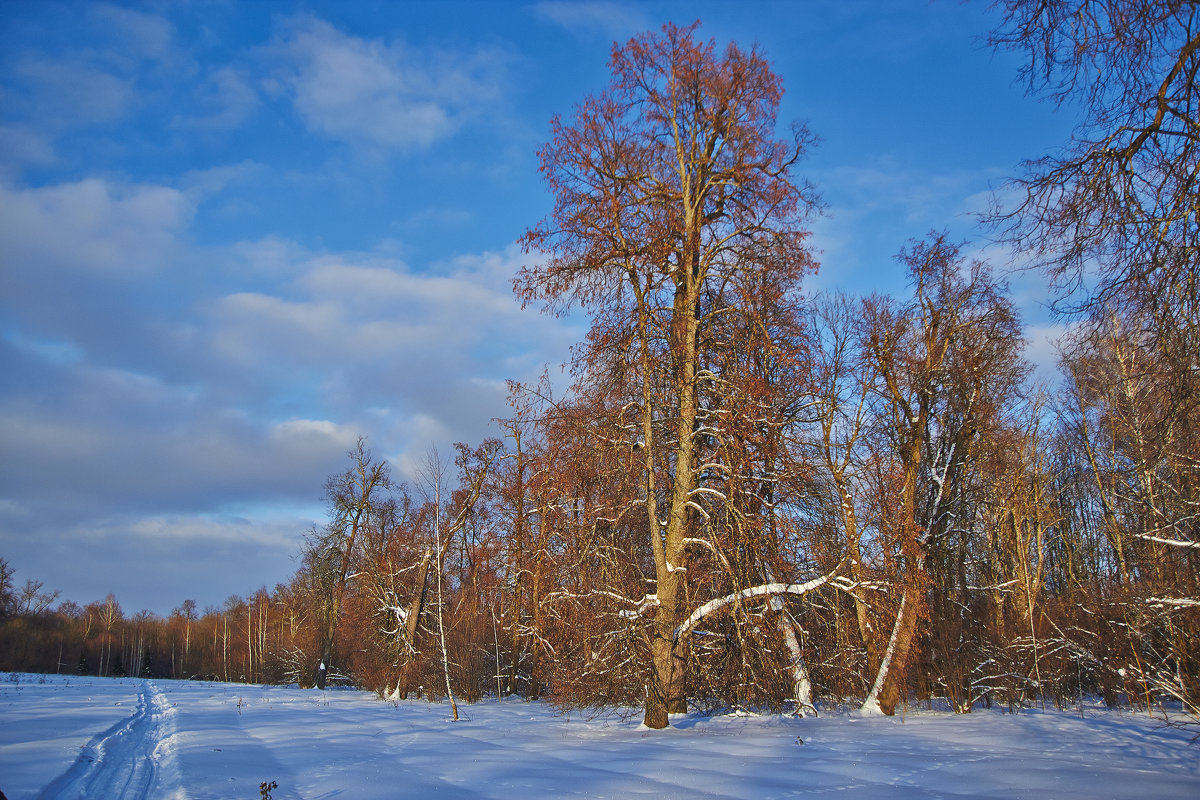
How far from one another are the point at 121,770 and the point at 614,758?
618 centimetres

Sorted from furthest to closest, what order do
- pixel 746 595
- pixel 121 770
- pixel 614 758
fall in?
pixel 746 595
pixel 121 770
pixel 614 758

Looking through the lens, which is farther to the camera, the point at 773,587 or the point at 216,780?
the point at 773,587

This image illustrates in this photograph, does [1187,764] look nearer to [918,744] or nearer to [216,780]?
[918,744]

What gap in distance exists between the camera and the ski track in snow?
709 cm

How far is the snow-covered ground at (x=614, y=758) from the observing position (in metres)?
6.55

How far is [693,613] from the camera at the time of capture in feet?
35.4

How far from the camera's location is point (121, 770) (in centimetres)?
873

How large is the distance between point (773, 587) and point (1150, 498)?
7981 mm

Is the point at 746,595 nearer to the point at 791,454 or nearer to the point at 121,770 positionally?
the point at 791,454

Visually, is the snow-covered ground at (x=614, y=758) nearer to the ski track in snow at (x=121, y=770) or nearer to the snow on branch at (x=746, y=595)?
the ski track in snow at (x=121, y=770)

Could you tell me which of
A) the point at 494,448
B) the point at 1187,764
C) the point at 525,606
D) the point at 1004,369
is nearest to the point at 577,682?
the point at 1187,764

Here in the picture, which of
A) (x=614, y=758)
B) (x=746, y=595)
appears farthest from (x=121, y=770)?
(x=746, y=595)

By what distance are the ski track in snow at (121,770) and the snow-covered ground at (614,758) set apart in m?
0.03

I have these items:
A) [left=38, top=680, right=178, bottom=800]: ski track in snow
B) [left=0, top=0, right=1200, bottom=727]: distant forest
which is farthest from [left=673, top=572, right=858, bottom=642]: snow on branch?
[left=38, top=680, right=178, bottom=800]: ski track in snow
